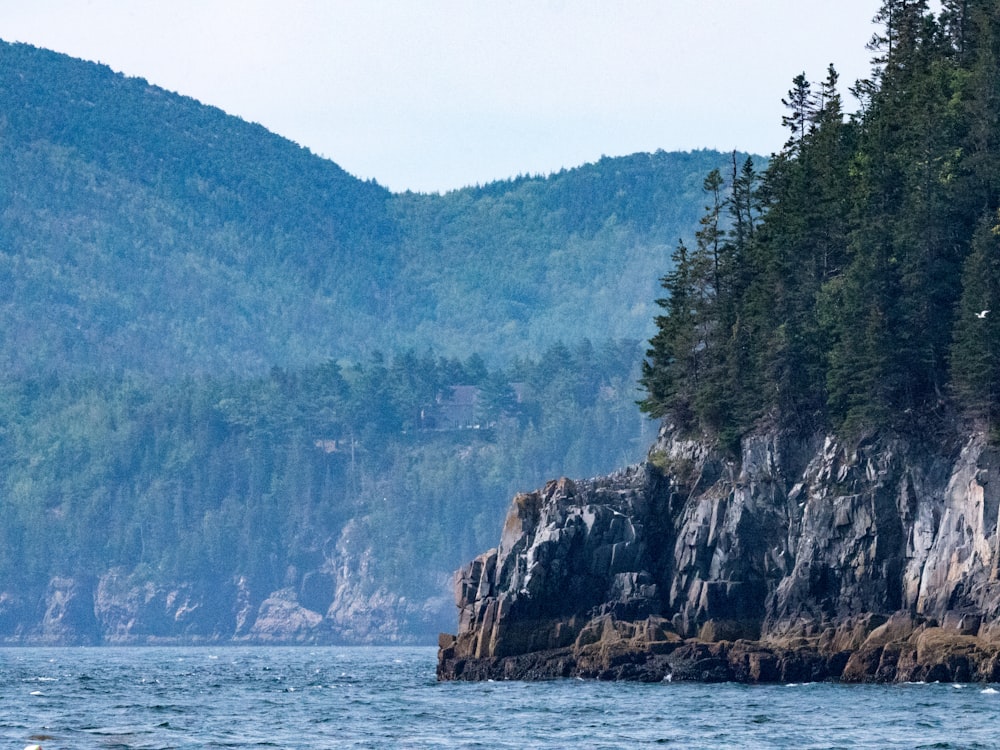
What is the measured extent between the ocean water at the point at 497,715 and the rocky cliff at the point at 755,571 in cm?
203

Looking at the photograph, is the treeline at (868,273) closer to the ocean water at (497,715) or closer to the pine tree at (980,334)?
the pine tree at (980,334)

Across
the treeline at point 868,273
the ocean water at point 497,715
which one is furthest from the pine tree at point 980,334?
the ocean water at point 497,715

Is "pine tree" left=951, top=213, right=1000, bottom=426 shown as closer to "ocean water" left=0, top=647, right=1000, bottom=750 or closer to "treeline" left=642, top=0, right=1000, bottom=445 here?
"treeline" left=642, top=0, right=1000, bottom=445

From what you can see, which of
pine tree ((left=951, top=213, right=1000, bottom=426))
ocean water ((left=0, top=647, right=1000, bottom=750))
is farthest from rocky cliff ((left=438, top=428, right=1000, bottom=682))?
ocean water ((left=0, top=647, right=1000, bottom=750))

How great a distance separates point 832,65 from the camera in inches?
4427

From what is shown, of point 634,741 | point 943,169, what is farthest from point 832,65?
point 634,741

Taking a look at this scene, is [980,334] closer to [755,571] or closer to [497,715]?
[755,571]

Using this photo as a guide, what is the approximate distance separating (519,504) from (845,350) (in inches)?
596

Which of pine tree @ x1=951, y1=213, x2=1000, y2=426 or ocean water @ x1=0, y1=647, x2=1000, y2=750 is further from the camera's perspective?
pine tree @ x1=951, y1=213, x2=1000, y2=426

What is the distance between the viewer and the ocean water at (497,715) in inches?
2724

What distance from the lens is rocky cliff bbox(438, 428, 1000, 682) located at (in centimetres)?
8775

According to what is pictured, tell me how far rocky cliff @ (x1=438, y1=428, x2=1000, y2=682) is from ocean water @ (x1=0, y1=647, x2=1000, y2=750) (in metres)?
2.03

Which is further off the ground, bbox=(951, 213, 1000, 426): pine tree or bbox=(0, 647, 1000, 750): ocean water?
bbox=(951, 213, 1000, 426): pine tree

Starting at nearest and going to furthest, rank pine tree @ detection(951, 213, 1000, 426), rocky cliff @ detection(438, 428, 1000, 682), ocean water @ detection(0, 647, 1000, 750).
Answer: ocean water @ detection(0, 647, 1000, 750) < rocky cliff @ detection(438, 428, 1000, 682) < pine tree @ detection(951, 213, 1000, 426)
